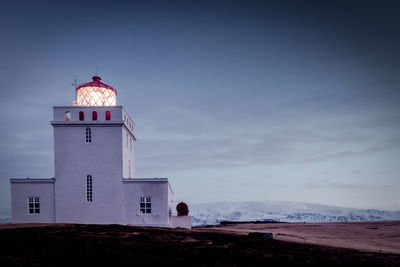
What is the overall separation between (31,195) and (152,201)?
35.5ft

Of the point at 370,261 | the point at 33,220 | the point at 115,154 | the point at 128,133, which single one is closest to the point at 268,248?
the point at 370,261

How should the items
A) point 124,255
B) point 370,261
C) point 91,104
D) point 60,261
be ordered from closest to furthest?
1. point 60,261
2. point 124,255
3. point 370,261
4. point 91,104

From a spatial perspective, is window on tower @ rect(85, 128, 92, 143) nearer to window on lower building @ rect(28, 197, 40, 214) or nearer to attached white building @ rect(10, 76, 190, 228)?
attached white building @ rect(10, 76, 190, 228)

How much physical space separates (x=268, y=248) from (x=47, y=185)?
20.8 m

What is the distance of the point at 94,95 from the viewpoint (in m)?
33.2

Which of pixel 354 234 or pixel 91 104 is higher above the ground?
pixel 91 104

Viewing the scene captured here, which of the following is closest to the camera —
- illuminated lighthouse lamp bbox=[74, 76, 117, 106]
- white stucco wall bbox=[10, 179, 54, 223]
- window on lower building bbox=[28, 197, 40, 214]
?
white stucco wall bbox=[10, 179, 54, 223]

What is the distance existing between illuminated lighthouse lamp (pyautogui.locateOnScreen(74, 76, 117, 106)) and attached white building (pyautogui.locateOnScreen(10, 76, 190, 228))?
4.62 feet

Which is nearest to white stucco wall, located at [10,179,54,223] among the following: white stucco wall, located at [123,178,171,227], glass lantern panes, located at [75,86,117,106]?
white stucco wall, located at [123,178,171,227]

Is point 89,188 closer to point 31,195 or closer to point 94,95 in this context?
point 31,195

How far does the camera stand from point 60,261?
578 inches

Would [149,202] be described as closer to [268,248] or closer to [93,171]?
[93,171]

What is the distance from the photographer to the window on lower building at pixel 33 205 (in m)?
30.9

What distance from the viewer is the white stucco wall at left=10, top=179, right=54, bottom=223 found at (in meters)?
30.8
